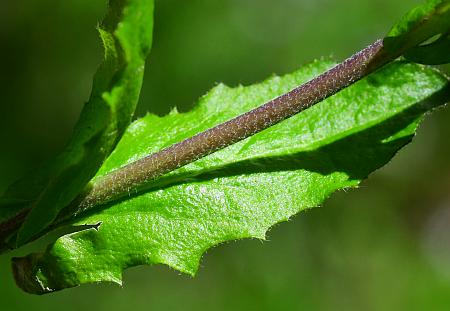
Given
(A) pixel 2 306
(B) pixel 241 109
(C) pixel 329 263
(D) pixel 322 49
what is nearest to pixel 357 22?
(D) pixel 322 49

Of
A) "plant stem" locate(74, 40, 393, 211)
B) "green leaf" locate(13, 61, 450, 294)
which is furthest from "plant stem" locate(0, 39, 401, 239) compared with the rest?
"green leaf" locate(13, 61, 450, 294)

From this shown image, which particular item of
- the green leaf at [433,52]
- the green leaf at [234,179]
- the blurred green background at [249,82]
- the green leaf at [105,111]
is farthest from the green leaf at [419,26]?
the blurred green background at [249,82]

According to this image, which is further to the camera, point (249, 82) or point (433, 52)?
point (249, 82)

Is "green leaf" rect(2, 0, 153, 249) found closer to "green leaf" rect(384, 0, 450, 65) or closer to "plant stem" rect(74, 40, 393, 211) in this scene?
"plant stem" rect(74, 40, 393, 211)

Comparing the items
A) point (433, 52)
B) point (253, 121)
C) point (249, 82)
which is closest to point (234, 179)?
point (253, 121)

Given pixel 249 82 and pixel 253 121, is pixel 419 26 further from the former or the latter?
pixel 249 82

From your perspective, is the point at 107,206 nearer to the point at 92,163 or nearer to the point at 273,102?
the point at 92,163

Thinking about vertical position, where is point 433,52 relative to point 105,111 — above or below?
below
